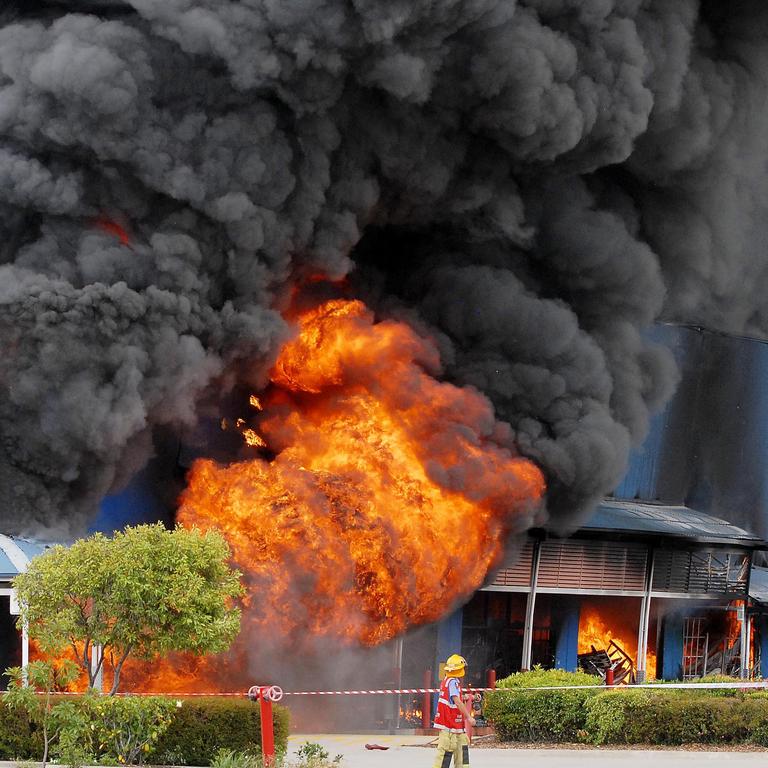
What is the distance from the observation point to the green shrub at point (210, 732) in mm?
16078

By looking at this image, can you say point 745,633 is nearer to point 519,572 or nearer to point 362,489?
point 519,572

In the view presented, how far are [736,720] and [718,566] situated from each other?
13326mm

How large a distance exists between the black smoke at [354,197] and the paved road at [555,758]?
5.99m

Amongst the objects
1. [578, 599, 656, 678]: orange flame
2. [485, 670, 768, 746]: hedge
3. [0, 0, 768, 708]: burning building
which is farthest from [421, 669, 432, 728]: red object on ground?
[578, 599, 656, 678]: orange flame

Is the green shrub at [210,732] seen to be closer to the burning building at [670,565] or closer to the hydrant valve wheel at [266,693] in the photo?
the hydrant valve wheel at [266,693]

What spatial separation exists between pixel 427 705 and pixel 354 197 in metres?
8.22

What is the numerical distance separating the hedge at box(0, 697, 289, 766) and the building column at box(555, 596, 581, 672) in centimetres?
1472

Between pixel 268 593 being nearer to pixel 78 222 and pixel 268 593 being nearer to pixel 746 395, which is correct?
pixel 78 222

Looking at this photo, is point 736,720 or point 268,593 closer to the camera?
point 736,720

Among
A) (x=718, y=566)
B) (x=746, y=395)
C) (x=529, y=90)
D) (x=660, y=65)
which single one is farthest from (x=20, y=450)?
(x=746, y=395)

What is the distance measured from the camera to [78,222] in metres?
21.7

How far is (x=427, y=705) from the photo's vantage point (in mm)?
23859

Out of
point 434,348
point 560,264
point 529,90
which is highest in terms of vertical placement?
point 529,90

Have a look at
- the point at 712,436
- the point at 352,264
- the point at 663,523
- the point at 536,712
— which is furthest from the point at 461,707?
the point at 712,436
